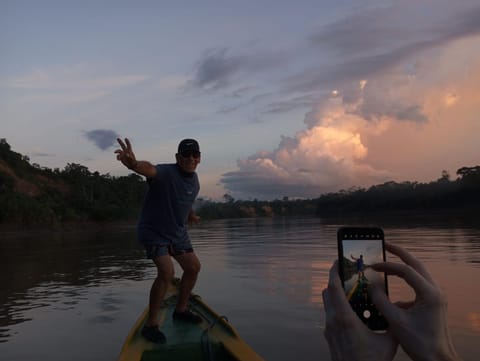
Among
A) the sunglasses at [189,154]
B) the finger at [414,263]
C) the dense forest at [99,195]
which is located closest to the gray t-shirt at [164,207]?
the sunglasses at [189,154]

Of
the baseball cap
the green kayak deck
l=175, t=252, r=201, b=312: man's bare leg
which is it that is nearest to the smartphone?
the green kayak deck

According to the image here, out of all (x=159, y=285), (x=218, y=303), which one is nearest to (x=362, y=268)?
(x=159, y=285)

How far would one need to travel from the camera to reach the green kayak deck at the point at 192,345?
4.44m

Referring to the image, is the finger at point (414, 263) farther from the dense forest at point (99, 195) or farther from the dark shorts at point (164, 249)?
the dense forest at point (99, 195)

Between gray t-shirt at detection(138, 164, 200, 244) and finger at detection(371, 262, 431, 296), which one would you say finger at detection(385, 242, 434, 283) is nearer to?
finger at detection(371, 262, 431, 296)

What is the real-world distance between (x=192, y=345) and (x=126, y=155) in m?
2.22

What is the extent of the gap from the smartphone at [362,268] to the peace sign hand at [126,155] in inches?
127

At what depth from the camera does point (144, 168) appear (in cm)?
484

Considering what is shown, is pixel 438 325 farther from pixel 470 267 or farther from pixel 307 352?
pixel 470 267

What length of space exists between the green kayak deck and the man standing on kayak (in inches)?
8.2

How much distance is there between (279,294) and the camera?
974 centimetres

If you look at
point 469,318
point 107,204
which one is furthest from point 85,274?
point 107,204

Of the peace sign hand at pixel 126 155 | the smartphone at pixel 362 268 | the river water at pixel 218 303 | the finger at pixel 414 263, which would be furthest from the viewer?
the river water at pixel 218 303

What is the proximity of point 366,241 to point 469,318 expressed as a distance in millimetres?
6660
